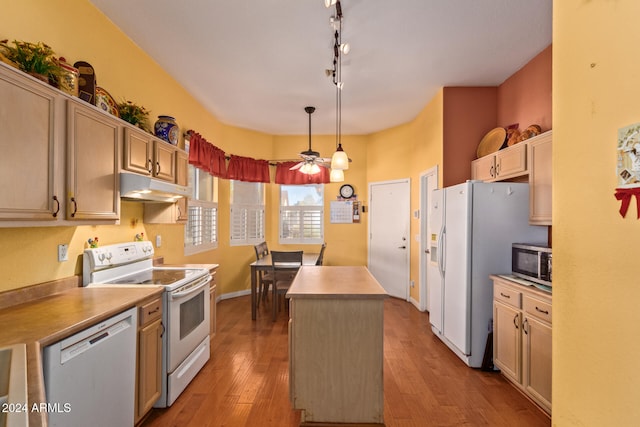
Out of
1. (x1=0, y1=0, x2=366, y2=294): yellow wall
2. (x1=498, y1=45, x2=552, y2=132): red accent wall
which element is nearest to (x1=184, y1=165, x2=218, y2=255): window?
(x1=0, y1=0, x2=366, y2=294): yellow wall

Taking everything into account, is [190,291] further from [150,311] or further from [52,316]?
[52,316]

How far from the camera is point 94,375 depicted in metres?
1.38

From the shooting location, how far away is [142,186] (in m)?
2.02

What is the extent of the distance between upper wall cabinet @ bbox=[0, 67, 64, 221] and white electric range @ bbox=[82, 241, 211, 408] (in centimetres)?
73

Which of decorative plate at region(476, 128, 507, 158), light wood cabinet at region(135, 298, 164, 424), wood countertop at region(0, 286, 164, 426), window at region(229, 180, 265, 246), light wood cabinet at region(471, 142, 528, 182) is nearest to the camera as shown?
wood countertop at region(0, 286, 164, 426)

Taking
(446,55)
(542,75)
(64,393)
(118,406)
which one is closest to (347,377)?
(118,406)

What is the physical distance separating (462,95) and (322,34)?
196 cm

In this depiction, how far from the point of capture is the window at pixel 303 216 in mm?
5238

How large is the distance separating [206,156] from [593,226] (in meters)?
3.90

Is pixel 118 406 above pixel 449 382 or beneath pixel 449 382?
above

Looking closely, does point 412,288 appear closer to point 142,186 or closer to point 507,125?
point 507,125

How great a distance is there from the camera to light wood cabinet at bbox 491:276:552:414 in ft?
6.43

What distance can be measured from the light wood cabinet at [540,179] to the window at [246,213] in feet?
13.2

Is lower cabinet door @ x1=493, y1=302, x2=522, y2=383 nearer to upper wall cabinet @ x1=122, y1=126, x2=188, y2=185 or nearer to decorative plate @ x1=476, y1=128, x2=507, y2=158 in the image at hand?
decorative plate @ x1=476, y1=128, x2=507, y2=158
